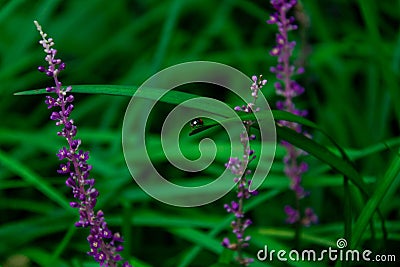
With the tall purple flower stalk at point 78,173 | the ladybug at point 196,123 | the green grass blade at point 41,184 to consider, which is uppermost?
the green grass blade at point 41,184

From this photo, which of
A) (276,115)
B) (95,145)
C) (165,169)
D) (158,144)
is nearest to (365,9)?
(276,115)

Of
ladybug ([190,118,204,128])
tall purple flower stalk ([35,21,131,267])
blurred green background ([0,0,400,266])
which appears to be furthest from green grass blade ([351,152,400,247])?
tall purple flower stalk ([35,21,131,267])

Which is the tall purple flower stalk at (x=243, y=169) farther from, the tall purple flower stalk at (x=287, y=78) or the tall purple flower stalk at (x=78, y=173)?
the tall purple flower stalk at (x=287, y=78)

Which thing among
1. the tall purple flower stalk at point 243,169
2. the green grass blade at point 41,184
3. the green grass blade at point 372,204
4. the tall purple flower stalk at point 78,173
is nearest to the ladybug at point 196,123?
the tall purple flower stalk at point 243,169

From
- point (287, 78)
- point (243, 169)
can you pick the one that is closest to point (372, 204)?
point (243, 169)

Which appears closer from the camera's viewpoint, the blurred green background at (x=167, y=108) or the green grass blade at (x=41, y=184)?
the green grass blade at (x=41, y=184)

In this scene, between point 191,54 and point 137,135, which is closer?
point 137,135

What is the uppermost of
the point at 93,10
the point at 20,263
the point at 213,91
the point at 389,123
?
the point at 93,10

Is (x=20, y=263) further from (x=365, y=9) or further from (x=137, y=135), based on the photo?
(x=365, y=9)
